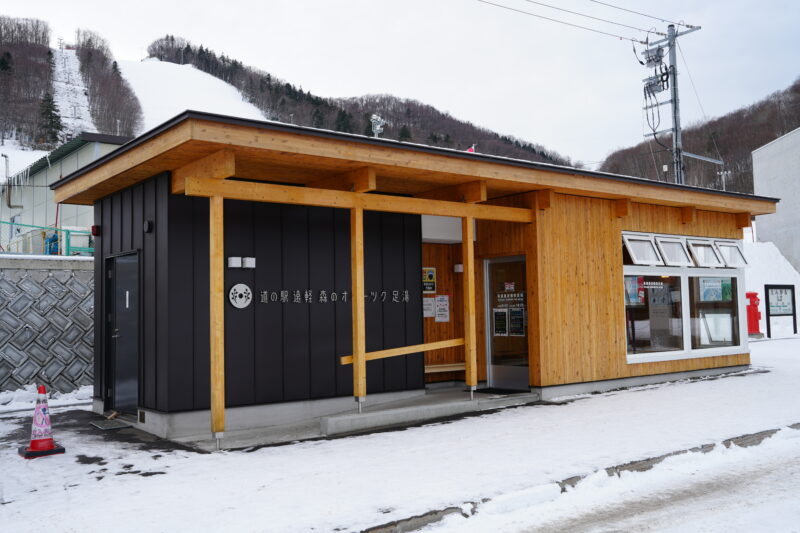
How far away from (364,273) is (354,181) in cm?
163

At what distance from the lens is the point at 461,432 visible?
24.4 feet

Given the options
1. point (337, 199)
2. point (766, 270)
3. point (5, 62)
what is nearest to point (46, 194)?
point (337, 199)

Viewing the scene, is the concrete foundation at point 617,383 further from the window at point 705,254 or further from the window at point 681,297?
the window at point 705,254

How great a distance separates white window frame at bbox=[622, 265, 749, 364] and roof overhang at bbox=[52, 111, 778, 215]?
1.29 meters

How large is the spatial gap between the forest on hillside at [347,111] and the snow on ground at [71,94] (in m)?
23.9

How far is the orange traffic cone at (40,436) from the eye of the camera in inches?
260

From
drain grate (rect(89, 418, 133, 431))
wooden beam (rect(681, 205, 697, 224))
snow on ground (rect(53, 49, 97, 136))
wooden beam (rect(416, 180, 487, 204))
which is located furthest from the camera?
snow on ground (rect(53, 49, 97, 136))

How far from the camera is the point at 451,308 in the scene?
1095 centimetres

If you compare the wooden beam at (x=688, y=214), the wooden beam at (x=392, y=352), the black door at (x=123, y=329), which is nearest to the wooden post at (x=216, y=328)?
the wooden beam at (x=392, y=352)

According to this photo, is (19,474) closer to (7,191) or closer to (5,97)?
(7,191)

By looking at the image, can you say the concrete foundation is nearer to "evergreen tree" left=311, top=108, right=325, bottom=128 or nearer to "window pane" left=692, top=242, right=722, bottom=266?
"window pane" left=692, top=242, right=722, bottom=266

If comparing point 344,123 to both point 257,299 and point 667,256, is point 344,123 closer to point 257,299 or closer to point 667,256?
point 667,256

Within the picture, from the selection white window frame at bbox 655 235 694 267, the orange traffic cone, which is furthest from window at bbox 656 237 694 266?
the orange traffic cone

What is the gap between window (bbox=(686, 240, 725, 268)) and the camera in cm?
1238
